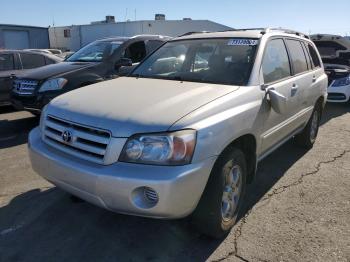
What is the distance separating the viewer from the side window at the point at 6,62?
8.76 m

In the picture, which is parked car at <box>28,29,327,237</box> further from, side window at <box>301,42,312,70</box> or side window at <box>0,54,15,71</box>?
side window at <box>0,54,15,71</box>

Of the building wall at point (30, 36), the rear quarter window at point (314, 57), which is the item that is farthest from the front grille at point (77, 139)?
the building wall at point (30, 36)

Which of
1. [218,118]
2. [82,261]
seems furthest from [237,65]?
[82,261]

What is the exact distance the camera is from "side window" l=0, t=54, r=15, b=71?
8758 millimetres

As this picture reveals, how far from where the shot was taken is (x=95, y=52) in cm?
787

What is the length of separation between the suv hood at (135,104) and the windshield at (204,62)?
217 mm

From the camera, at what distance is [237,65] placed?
12.7ft

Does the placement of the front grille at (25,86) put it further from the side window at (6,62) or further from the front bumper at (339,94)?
the front bumper at (339,94)

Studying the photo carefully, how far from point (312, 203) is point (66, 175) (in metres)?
2.59

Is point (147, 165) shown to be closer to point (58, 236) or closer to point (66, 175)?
point (66, 175)

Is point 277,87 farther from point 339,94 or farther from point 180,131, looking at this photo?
point 339,94

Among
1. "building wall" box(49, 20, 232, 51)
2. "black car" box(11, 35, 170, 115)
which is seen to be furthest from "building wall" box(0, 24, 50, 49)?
"black car" box(11, 35, 170, 115)

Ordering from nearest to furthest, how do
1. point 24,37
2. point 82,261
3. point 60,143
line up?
point 82,261 < point 60,143 < point 24,37

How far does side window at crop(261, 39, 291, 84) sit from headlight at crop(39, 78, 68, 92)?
3971 millimetres
